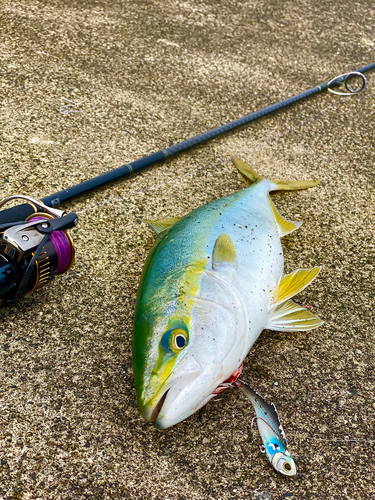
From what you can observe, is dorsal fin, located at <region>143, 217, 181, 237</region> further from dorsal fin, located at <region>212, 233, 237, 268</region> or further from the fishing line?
the fishing line

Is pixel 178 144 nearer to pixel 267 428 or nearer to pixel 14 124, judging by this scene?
pixel 14 124

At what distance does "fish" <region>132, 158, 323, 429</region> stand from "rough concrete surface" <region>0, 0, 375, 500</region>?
24 centimetres

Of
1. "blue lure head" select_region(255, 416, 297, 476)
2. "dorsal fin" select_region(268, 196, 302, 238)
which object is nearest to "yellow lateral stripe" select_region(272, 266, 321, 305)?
"dorsal fin" select_region(268, 196, 302, 238)

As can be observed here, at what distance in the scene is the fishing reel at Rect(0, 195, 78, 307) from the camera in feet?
6.23

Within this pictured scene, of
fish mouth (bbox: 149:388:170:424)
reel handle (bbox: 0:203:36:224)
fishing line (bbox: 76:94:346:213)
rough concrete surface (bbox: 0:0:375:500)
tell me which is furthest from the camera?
fishing line (bbox: 76:94:346:213)

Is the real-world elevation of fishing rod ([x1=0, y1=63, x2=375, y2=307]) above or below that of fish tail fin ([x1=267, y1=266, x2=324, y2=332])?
above

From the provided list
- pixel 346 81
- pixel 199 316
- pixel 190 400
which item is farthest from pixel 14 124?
pixel 346 81

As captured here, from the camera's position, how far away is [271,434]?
Answer: 1888 millimetres

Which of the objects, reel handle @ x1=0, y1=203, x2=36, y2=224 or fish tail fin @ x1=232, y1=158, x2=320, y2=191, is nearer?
reel handle @ x1=0, y1=203, x2=36, y2=224

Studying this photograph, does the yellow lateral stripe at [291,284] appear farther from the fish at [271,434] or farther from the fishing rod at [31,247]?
the fishing rod at [31,247]

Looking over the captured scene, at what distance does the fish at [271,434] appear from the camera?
1.79 m

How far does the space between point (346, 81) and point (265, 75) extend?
0.73 metres

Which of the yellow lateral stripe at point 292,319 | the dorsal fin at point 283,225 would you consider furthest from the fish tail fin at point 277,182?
the yellow lateral stripe at point 292,319

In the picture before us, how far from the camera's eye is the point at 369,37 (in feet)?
16.6
